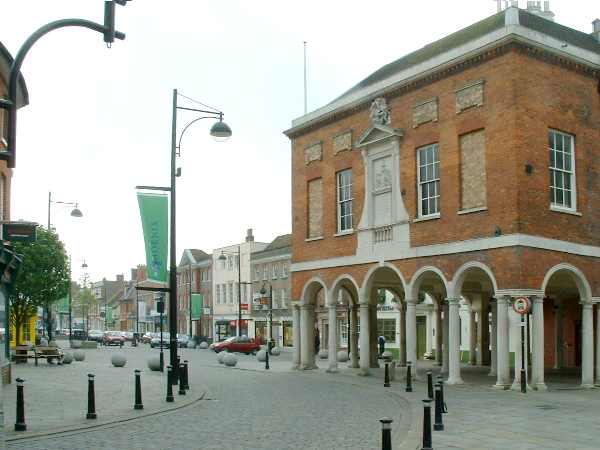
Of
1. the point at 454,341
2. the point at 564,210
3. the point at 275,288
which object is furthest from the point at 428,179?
the point at 275,288

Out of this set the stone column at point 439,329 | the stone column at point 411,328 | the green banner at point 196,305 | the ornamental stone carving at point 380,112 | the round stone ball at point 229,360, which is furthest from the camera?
the green banner at point 196,305

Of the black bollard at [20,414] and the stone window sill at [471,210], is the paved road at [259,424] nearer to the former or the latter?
the black bollard at [20,414]

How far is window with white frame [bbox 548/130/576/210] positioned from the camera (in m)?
24.2

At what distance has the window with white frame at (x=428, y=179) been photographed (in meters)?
26.2

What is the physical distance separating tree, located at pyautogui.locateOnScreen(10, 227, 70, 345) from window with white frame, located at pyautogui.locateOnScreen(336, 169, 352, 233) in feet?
61.1

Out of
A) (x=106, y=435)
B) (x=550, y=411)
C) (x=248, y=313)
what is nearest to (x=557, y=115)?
(x=550, y=411)

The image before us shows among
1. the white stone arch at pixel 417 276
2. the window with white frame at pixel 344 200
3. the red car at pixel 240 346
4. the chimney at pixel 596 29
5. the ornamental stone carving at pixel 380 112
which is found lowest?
the red car at pixel 240 346

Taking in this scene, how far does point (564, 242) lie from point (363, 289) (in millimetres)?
7972

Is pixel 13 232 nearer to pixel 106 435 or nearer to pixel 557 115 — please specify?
pixel 106 435

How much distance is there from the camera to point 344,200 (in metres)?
30.9

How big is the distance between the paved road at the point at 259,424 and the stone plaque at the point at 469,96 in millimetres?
9188

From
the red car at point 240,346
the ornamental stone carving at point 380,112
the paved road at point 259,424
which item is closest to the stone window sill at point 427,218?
the ornamental stone carving at point 380,112

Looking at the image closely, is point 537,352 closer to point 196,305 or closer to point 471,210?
point 471,210

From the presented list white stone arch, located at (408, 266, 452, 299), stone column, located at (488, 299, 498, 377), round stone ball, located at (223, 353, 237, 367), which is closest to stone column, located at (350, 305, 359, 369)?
round stone ball, located at (223, 353, 237, 367)
